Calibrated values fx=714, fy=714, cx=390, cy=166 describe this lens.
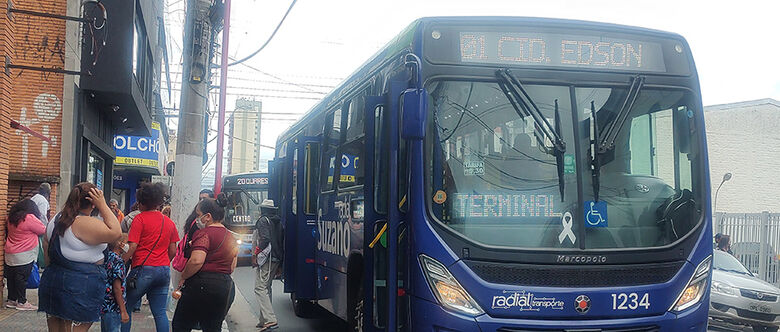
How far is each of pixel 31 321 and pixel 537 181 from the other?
755 cm

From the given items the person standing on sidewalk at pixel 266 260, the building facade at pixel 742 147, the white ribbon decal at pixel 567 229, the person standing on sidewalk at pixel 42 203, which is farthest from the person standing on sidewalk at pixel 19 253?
the building facade at pixel 742 147

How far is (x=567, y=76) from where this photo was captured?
19.5ft

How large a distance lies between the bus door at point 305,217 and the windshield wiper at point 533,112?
394 cm

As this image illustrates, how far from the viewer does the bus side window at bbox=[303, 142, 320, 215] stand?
925 centimetres

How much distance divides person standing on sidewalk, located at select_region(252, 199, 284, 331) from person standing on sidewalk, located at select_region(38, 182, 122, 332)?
13.9 ft

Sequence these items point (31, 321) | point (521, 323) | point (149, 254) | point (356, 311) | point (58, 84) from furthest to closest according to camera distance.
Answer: point (58, 84) → point (31, 321) → point (356, 311) → point (149, 254) → point (521, 323)

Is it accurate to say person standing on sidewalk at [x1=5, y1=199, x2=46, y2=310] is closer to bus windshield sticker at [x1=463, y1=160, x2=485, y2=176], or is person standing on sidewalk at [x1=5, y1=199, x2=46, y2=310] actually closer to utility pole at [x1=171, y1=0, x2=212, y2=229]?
utility pole at [x1=171, y1=0, x2=212, y2=229]

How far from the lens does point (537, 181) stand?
18.6 ft

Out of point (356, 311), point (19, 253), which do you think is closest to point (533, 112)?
point (356, 311)

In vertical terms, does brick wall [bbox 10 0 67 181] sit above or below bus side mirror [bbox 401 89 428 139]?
above

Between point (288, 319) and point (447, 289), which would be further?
point (288, 319)

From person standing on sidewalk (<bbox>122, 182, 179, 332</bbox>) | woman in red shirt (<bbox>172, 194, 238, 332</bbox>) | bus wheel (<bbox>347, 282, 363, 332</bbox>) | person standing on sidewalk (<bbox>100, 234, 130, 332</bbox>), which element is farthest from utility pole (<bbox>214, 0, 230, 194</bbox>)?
woman in red shirt (<bbox>172, 194, 238, 332</bbox>)

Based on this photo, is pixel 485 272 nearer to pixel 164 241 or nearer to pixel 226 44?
pixel 164 241

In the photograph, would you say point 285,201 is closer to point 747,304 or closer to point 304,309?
point 304,309
